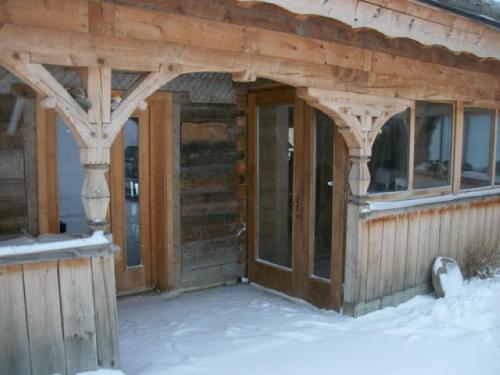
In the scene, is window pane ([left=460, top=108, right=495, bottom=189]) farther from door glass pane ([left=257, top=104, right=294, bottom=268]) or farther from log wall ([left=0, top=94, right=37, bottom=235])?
log wall ([left=0, top=94, right=37, bottom=235])

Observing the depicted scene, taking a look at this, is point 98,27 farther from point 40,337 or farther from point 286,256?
point 286,256

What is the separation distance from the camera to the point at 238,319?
14.4 feet

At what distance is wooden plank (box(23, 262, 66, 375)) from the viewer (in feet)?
9.02

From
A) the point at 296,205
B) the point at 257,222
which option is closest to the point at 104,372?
the point at 296,205

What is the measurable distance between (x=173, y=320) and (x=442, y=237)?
296cm

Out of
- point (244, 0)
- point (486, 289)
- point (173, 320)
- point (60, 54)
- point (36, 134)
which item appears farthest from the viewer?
point (486, 289)

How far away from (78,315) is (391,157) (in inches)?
126

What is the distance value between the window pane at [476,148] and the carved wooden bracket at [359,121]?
1.72m

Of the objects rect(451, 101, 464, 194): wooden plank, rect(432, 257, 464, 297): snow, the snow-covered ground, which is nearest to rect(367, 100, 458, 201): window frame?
rect(451, 101, 464, 194): wooden plank

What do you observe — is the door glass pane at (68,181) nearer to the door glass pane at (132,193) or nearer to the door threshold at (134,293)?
the door glass pane at (132,193)

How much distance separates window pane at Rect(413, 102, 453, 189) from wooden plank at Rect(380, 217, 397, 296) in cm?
66

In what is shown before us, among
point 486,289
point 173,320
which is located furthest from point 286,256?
point 486,289

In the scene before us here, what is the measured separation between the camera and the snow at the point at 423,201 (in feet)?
14.8

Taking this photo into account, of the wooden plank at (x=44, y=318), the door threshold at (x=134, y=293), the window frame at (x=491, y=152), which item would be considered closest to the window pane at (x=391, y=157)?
the window frame at (x=491, y=152)
